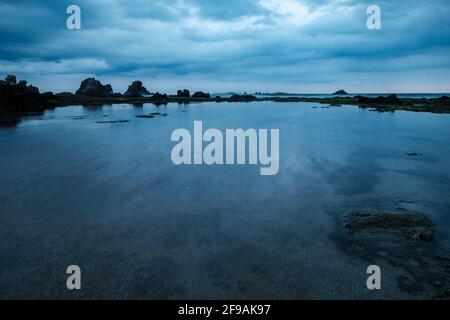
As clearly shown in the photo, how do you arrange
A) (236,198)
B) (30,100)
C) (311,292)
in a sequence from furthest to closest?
1. (30,100)
2. (236,198)
3. (311,292)

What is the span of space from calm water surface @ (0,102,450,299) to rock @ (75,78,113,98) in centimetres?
11645

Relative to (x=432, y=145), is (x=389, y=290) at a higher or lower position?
lower

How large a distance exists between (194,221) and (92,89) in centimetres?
13141

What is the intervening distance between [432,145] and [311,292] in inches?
879

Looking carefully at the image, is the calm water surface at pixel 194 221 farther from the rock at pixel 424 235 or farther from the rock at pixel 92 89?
the rock at pixel 92 89

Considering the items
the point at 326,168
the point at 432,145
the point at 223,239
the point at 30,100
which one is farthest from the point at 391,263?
the point at 30,100

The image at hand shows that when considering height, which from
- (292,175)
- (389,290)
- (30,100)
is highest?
(30,100)

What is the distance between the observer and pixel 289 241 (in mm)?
7793

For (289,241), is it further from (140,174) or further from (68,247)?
(140,174)

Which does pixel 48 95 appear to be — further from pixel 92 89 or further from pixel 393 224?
pixel 393 224

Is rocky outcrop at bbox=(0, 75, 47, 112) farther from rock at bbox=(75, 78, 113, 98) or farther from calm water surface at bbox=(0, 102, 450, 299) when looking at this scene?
rock at bbox=(75, 78, 113, 98)

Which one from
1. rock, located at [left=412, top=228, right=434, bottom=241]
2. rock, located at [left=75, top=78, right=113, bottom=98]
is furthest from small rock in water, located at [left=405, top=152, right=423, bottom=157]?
rock, located at [left=75, top=78, right=113, bottom=98]

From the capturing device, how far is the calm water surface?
6.09 m

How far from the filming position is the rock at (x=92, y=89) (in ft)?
408
